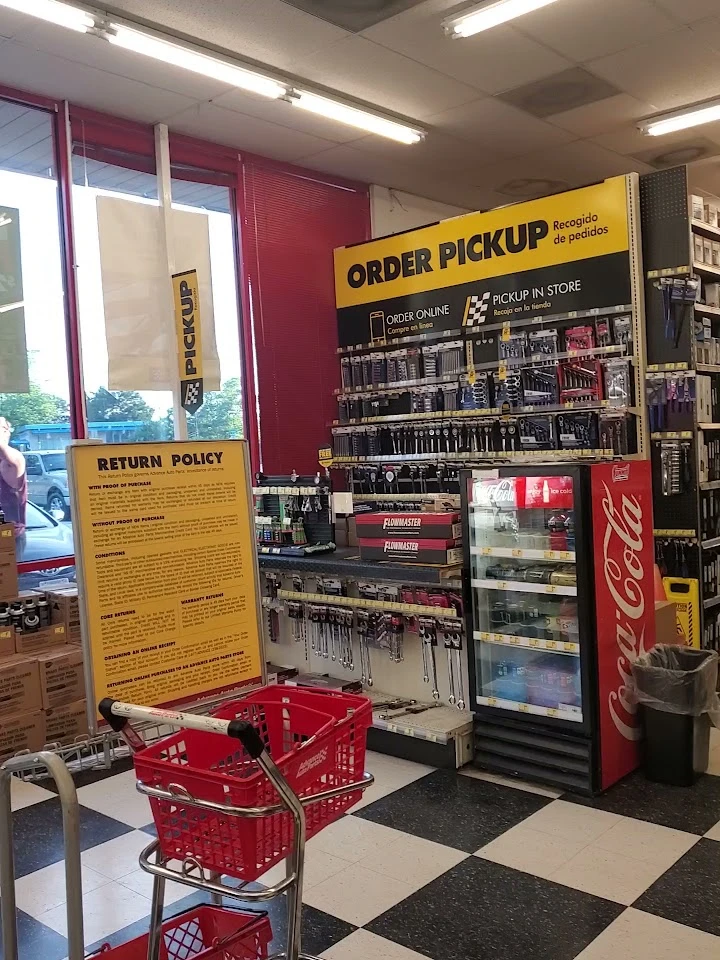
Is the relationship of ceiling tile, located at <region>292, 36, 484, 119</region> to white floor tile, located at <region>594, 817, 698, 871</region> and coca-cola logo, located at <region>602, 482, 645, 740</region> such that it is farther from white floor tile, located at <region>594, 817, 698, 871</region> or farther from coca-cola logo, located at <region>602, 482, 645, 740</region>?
white floor tile, located at <region>594, 817, 698, 871</region>

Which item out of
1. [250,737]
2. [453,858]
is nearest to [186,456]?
[250,737]

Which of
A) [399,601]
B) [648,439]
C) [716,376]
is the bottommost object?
[399,601]

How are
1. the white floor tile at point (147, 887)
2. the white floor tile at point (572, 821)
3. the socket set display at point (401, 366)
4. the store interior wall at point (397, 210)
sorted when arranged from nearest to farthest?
the white floor tile at point (147, 887) < the white floor tile at point (572, 821) < the socket set display at point (401, 366) < the store interior wall at point (397, 210)

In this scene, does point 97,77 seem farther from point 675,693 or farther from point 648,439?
point 675,693

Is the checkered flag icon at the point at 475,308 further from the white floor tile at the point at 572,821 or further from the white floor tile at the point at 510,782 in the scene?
the white floor tile at the point at 572,821

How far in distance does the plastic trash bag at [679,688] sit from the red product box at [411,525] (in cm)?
110

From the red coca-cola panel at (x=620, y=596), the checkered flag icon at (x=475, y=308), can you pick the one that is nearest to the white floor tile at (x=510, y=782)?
the red coca-cola panel at (x=620, y=596)

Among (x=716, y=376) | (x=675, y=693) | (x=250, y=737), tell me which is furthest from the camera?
(x=716, y=376)

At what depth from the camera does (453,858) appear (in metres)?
3.41

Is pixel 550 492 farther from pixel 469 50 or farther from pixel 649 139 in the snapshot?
pixel 649 139

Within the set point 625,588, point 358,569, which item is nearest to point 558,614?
point 625,588

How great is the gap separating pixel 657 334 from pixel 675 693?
2.67 m

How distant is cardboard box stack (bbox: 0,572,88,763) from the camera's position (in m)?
4.74

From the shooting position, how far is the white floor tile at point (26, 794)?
4.25 meters
